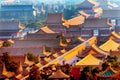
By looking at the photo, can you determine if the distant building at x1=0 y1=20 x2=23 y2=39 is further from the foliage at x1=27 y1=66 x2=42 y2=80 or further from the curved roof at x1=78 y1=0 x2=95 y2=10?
the foliage at x1=27 y1=66 x2=42 y2=80

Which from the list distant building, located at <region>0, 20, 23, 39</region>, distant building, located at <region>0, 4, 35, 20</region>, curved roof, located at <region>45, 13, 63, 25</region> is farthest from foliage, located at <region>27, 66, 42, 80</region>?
distant building, located at <region>0, 4, 35, 20</region>

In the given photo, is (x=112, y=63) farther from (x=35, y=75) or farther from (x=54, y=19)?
(x=54, y=19)

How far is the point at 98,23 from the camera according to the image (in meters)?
32.5

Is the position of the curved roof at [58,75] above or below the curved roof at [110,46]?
above

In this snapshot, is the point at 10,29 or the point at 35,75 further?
the point at 10,29

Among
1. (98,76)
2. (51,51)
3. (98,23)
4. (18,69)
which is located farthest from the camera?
(98,23)

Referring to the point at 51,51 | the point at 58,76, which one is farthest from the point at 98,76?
the point at 51,51

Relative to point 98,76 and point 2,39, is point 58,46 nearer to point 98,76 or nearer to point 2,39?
Result: point 2,39

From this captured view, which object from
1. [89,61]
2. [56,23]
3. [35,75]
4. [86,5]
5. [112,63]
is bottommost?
[86,5]

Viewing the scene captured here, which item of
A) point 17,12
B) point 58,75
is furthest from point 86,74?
point 17,12

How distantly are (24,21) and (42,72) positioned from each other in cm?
3063

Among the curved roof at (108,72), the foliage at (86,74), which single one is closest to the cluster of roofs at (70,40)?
the foliage at (86,74)

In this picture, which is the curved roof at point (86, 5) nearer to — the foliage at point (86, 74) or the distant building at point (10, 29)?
the distant building at point (10, 29)

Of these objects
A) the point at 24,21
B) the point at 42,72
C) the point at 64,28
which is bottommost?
the point at 24,21
